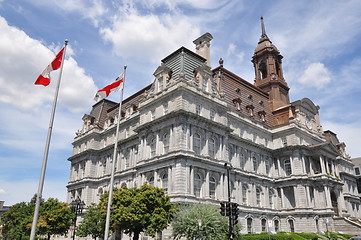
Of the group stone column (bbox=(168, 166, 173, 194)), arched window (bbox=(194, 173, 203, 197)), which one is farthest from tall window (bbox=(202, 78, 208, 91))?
stone column (bbox=(168, 166, 173, 194))

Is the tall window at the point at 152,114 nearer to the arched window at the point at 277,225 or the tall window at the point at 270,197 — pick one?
the tall window at the point at 270,197

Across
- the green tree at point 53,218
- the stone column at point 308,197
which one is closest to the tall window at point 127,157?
the green tree at point 53,218

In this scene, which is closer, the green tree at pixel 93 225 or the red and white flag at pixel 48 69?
the red and white flag at pixel 48 69

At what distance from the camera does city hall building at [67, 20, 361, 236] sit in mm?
38094

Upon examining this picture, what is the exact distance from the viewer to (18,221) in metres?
47.4

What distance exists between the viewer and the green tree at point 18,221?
40.5 m

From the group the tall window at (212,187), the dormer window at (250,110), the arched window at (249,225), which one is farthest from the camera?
the dormer window at (250,110)

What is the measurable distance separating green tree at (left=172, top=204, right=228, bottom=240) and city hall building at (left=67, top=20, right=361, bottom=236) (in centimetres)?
642

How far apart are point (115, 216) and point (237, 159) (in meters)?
23.6

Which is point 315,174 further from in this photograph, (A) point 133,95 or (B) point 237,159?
(A) point 133,95

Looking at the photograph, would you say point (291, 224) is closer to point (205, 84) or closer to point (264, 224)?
point (264, 224)

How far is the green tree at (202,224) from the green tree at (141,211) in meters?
1.73

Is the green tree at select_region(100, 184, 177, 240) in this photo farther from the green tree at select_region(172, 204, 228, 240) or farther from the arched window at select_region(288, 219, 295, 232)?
the arched window at select_region(288, 219, 295, 232)

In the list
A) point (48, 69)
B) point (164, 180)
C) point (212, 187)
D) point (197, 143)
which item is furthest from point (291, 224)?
point (48, 69)
